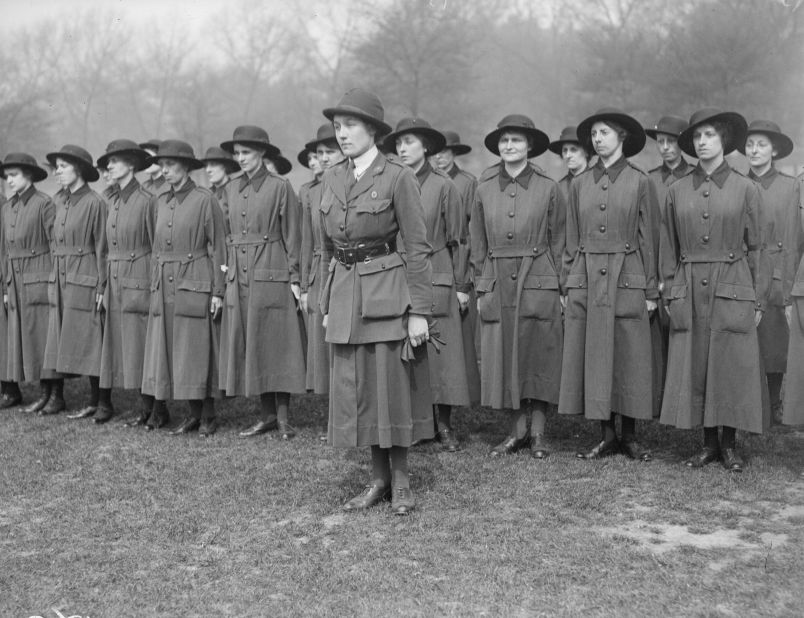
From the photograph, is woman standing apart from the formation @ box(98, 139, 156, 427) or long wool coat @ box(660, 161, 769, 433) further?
woman standing apart from the formation @ box(98, 139, 156, 427)

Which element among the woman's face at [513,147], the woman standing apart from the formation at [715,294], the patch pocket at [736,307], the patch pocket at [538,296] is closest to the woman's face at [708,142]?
the woman standing apart from the formation at [715,294]

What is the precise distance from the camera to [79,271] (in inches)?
333

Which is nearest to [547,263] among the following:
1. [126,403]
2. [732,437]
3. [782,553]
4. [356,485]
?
[732,437]

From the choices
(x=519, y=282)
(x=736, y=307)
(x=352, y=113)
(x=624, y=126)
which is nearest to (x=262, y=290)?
(x=519, y=282)

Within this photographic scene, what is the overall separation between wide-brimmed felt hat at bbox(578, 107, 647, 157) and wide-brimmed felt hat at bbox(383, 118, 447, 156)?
1.15 metres

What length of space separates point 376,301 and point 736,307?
2533 mm

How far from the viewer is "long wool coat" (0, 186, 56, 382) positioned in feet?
28.9

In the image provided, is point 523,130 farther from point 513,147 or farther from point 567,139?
point 567,139

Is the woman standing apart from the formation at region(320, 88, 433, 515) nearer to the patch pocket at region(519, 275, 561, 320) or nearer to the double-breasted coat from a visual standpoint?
the double-breasted coat

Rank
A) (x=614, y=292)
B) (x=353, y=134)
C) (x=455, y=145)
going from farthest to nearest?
(x=455, y=145) → (x=614, y=292) → (x=353, y=134)

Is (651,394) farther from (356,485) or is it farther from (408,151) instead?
(408,151)

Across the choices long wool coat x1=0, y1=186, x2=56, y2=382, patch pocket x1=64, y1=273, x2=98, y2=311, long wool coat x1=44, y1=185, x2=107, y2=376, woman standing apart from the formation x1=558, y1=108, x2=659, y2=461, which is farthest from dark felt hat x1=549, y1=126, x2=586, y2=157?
long wool coat x1=0, y1=186, x2=56, y2=382

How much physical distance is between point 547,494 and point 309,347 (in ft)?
9.77

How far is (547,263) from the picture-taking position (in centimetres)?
677
